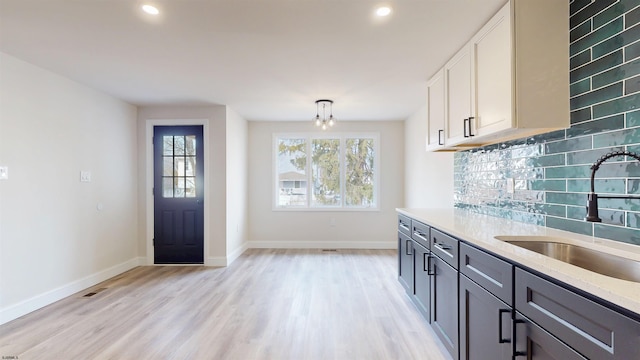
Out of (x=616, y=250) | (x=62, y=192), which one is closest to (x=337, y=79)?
(x=616, y=250)

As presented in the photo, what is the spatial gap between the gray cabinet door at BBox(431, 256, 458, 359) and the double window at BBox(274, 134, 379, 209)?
10.6 ft

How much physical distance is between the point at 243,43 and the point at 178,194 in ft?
9.38

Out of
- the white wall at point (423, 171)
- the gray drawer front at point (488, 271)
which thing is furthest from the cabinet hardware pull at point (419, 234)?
the white wall at point (423, 171)

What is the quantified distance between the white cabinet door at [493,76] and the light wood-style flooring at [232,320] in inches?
66.6

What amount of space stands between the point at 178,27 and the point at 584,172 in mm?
2796

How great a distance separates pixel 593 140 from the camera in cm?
164

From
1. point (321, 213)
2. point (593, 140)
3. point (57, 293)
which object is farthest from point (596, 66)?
point (57, 293)

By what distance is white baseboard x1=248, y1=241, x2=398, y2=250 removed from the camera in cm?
541

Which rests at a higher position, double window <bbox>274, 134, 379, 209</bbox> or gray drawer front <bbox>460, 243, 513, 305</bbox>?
double window <bbox>274, 134, 379, 209</bbox>

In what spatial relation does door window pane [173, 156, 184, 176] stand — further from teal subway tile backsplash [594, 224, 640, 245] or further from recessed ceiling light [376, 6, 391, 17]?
teal subway tile backsplash [594, 224, 640, 245]

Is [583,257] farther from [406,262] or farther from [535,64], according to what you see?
[406,262]

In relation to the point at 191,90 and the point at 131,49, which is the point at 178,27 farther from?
the point at 191,90

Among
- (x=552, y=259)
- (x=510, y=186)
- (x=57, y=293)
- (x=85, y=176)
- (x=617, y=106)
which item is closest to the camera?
(x=552, y=259)

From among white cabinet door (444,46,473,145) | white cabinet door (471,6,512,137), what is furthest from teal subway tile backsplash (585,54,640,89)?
white cabinet door (444,46,473,145)
